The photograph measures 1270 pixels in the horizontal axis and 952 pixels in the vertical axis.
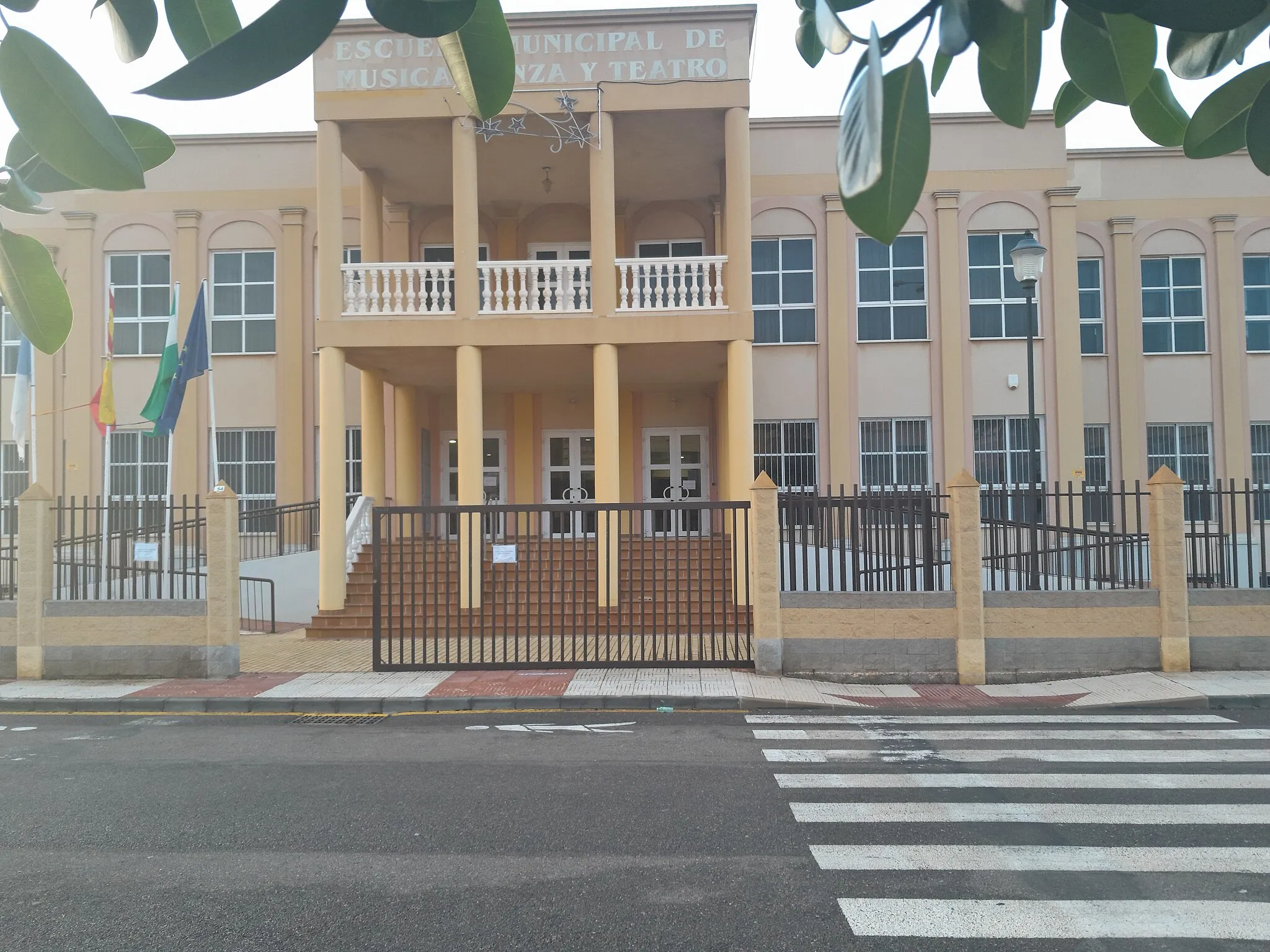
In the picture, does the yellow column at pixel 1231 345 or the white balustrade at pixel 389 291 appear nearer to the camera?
the white balustrade at pixel 389 291

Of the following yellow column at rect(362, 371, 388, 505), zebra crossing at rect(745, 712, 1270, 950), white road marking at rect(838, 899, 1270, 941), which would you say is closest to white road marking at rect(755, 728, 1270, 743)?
zebra crossing at rect(745, 712, 1270, 950)

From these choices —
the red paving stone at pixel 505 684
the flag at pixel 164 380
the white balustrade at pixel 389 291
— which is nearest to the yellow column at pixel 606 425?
the white balustrade at pixel 389 291

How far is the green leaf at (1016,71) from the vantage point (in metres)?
0.97

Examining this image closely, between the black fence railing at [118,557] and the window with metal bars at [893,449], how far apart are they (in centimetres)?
1218

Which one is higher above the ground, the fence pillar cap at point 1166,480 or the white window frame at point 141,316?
the white window frame at point 141,316

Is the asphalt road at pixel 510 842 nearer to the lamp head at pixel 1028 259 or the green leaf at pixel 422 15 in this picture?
the green leaf at pixel 422 15

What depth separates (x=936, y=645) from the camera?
1051 cm

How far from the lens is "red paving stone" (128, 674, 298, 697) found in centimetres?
1001

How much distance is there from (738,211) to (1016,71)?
14.0 m

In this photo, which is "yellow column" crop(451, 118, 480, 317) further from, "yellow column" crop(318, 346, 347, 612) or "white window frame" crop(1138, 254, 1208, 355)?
"white window frame" crop(1138, 254, 1208, 355)

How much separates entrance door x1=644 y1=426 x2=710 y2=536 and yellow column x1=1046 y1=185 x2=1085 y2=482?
685 centimetres

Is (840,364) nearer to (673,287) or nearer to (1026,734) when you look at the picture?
(673,287)

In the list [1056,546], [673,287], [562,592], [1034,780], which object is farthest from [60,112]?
[673,287]

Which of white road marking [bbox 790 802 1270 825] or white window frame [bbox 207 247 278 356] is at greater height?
white window frame [bbox 207 247 278 356]
